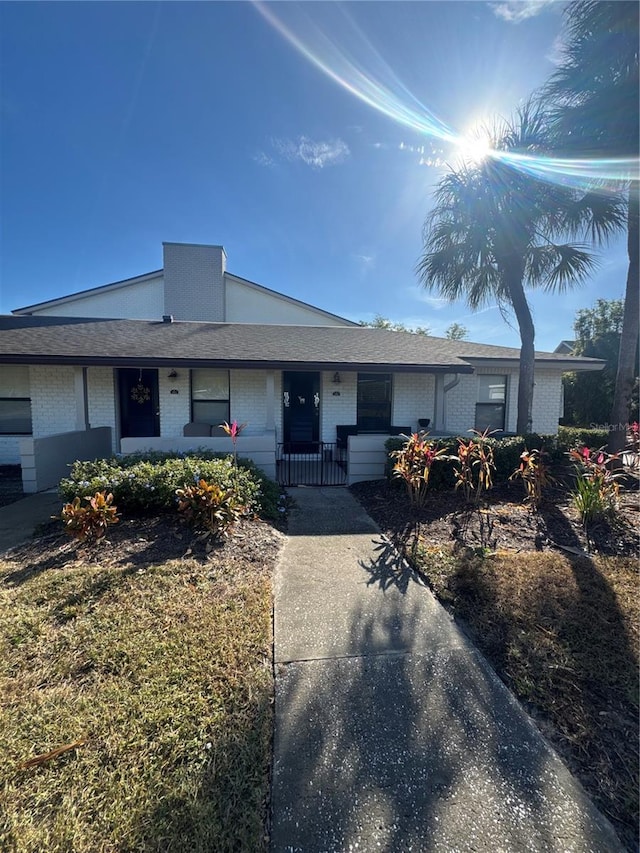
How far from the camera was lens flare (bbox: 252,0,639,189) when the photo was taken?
616 centimetres

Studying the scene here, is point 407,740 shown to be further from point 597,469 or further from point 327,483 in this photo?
point 327,483

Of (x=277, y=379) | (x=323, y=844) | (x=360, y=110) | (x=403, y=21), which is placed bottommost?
(x=323, y=844)

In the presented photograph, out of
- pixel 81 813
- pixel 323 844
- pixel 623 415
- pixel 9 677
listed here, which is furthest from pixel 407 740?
pixel 623 415

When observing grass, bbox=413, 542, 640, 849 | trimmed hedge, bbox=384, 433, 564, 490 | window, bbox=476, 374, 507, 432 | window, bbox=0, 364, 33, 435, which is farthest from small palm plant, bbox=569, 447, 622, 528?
window, bbox=0, 364, 33, 435

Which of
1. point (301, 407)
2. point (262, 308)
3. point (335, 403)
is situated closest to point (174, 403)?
point (301, 407)

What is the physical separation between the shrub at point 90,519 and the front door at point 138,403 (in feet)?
17.7

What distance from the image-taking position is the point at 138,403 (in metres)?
9.30

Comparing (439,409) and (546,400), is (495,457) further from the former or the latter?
(546,400)

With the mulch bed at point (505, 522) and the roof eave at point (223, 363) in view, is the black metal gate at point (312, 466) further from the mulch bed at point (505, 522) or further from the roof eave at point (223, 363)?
the roof eave at point (223, 363)

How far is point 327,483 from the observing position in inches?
283

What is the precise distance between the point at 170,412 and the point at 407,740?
8.52 meters

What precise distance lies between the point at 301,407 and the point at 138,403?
422cm

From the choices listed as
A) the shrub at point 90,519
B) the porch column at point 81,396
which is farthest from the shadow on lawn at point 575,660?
the porch column at point 81,396

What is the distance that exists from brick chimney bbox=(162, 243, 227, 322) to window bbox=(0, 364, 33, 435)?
6681mm
